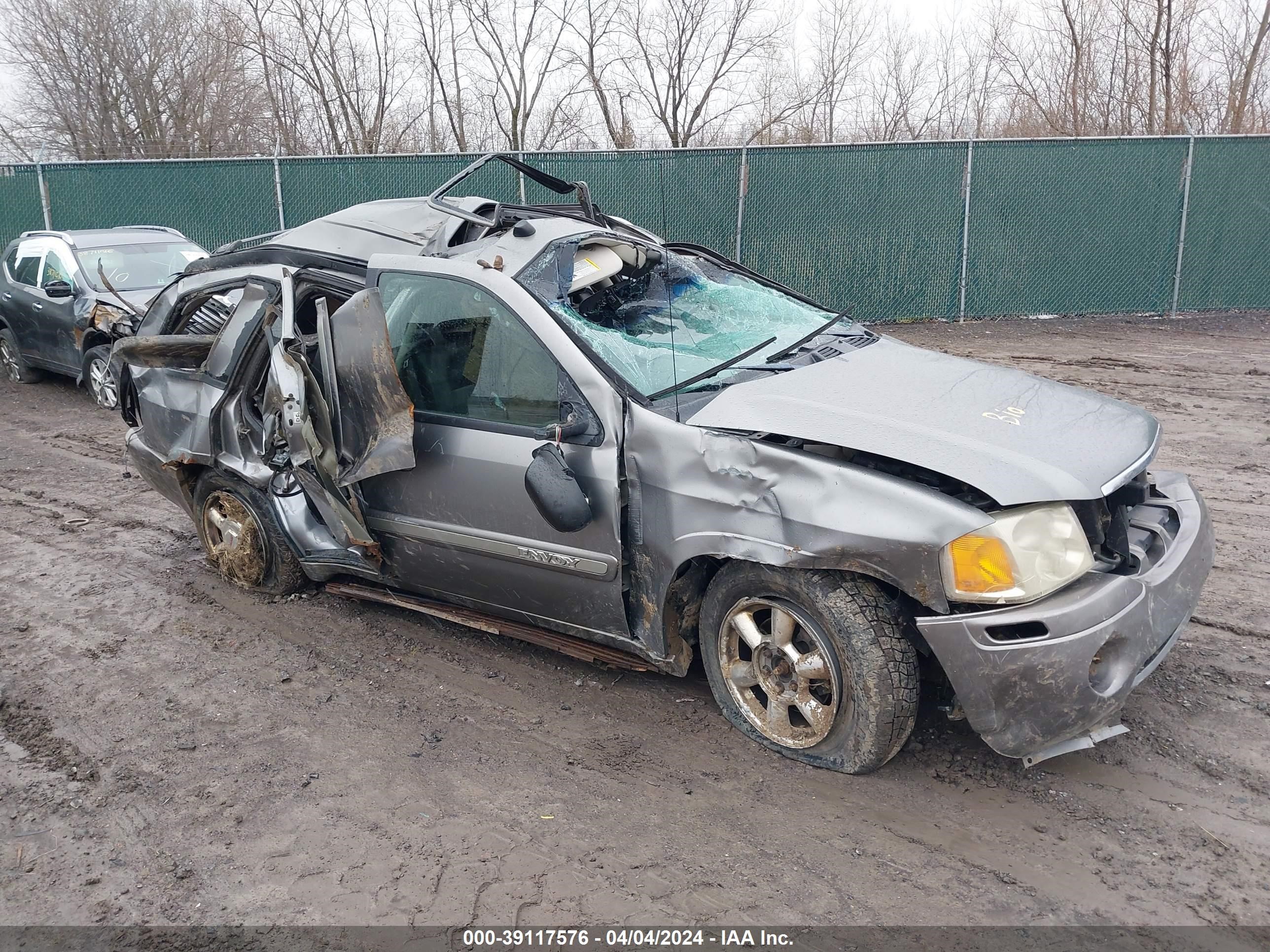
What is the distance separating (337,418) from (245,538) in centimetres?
129

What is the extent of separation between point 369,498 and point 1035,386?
9.30 feet

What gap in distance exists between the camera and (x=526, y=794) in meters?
3.43

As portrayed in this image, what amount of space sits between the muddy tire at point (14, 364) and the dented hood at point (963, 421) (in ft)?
34.8

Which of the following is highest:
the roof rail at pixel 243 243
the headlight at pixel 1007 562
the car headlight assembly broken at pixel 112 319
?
the roof rail at pixel 243 243

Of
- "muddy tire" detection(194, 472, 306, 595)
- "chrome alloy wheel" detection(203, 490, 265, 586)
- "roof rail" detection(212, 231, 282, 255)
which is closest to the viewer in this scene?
"muddy tire" detection(194, 472, 306, 595)

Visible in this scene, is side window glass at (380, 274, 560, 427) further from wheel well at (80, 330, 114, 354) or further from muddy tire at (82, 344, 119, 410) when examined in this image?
wheel well at (80, 330, 114, 354)

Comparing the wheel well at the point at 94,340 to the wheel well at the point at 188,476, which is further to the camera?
the wheel well at the point at 94,340

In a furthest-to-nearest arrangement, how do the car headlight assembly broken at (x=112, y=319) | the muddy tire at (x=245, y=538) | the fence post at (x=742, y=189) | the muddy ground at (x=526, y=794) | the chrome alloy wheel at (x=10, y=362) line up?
the fence post at (x=742, y=189) → the chrome alloy wheel at (x=10, y=362) → the car headlight assembly broken at (x=112, y=319) → the muddy tire at (x=245, y=538) → the muddy ground at (x=526, y=794)

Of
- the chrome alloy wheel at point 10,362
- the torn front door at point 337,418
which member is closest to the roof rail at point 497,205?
the torn front door at point 337,418

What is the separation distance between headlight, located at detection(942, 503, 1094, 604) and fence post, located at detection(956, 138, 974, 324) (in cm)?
1121

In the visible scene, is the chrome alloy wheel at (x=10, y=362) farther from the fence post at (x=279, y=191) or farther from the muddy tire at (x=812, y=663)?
the muddy tire at (x=812, y=663)

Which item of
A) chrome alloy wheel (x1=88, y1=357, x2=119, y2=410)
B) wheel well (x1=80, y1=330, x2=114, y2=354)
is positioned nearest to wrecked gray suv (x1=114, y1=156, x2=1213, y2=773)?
chrome alloy wheel (x1=88, y1=357, x2=119, y2=410)

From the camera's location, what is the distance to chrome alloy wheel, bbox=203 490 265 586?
523cm

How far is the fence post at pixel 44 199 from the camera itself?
44.7ft
